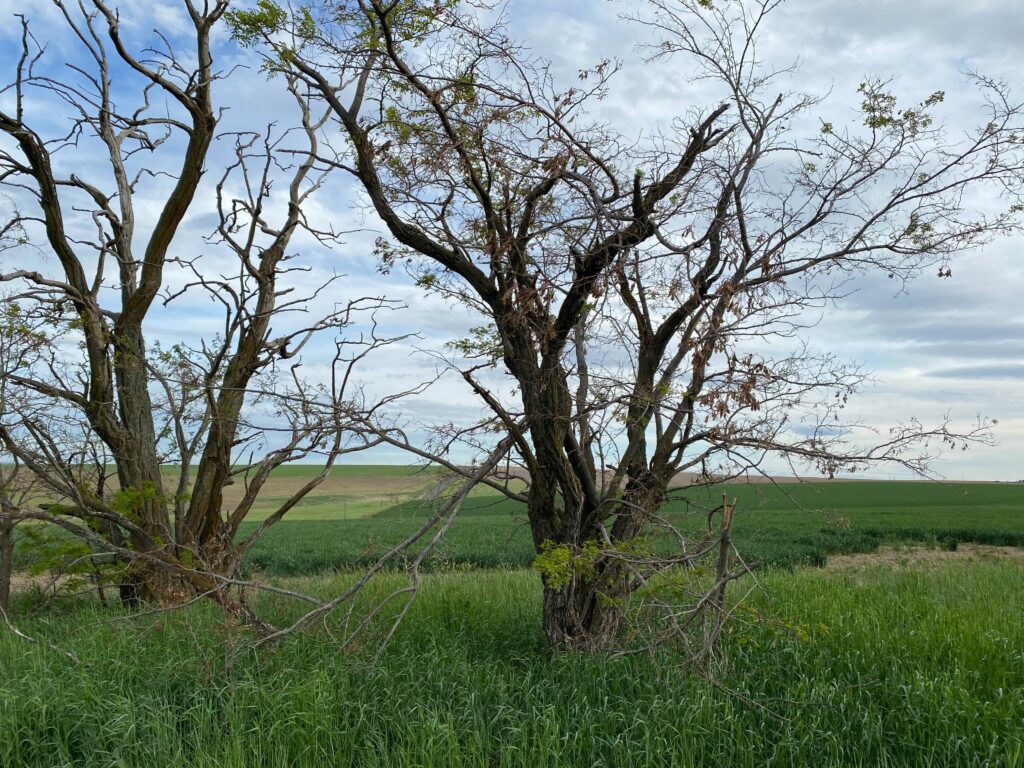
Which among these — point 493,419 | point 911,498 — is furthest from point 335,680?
point 911,498

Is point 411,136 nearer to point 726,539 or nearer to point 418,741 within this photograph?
point 726,539

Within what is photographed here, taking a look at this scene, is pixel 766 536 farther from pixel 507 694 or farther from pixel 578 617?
pixel 507 694

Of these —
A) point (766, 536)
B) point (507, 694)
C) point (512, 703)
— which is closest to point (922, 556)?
point (766, 536)

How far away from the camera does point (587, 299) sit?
24.2 ft

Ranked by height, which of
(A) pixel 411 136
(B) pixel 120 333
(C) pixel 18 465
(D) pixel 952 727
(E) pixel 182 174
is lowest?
(D) pixel 952 727

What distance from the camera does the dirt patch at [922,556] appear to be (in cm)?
1942

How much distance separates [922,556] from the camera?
21.3 metres

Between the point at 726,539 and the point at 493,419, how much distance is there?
8.09 ft

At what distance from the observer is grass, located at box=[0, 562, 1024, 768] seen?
518cm

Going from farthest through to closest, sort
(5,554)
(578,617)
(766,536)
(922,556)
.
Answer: (766,536), (922,556), (5,554), (578,617)

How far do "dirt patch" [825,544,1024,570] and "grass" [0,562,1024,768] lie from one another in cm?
1212

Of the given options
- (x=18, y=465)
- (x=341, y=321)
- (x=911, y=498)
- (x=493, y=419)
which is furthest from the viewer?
(x=911, y=498)

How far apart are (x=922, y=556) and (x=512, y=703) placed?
63.1 feet

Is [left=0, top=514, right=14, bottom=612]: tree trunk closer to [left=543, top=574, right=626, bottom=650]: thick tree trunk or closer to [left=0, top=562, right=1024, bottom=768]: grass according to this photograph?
[left=0, top=562, right=1024, bottom=768]: grass
